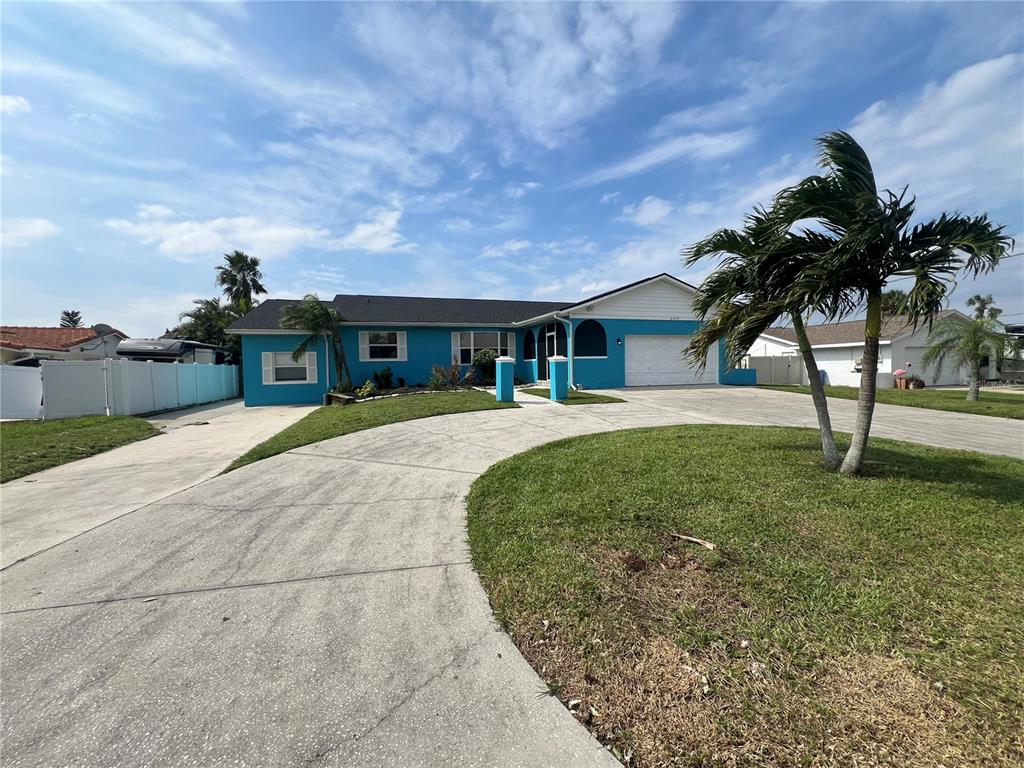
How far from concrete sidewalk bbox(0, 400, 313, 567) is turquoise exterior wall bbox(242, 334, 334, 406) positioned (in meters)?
6.82

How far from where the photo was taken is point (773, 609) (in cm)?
265

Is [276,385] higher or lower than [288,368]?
lower

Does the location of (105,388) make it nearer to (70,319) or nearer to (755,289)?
(755,289)

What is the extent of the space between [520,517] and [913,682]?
2843mm

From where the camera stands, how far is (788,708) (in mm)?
1979

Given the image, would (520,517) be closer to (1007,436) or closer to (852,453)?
(852,453)

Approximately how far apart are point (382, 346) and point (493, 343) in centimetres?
477

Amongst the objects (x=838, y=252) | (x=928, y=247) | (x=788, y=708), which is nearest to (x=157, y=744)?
(x=788, y=708)

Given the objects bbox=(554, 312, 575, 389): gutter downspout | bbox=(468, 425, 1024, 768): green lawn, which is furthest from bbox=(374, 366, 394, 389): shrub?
bbox=(468, 425, 1024, 768): green lawn

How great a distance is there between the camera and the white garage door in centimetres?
1747

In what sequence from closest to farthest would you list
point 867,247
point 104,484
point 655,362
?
1. point 867,247
2. point 104,484
3. point 655,362

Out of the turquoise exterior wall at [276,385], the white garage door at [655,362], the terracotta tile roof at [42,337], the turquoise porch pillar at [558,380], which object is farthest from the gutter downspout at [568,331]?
the terracotta tile roof at [42,337]

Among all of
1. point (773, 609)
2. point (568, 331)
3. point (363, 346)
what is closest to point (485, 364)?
point (568, 331)

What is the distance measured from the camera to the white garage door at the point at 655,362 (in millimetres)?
17469
